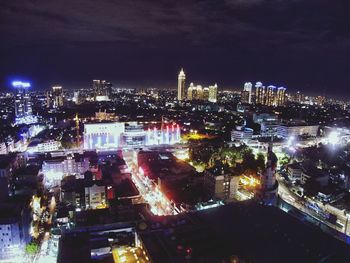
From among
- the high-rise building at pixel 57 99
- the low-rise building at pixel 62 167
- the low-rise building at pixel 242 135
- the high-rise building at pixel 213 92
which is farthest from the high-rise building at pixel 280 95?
the low-rise building at pixel 62 167

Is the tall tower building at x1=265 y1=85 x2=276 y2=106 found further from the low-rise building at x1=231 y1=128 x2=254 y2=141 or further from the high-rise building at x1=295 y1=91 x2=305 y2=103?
the low-rise building at x1=231 y1=128 x2=254 y2=141

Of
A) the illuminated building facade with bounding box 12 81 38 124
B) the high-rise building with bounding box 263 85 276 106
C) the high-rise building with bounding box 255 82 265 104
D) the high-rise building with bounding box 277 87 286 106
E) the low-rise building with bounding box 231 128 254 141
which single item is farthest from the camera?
the high-rise building with bounding box 255 82 265 104

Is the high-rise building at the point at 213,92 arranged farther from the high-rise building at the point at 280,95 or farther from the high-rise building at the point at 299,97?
the high-rise building at the point at 299,97

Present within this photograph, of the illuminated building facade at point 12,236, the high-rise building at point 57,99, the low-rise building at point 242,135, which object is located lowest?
the illuminated building facade at point 12,236

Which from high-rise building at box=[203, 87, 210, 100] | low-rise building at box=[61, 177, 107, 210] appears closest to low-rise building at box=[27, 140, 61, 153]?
low-rise building at box=[61, 177, 107, 210]

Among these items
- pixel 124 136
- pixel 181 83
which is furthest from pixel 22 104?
pixel 181 83
